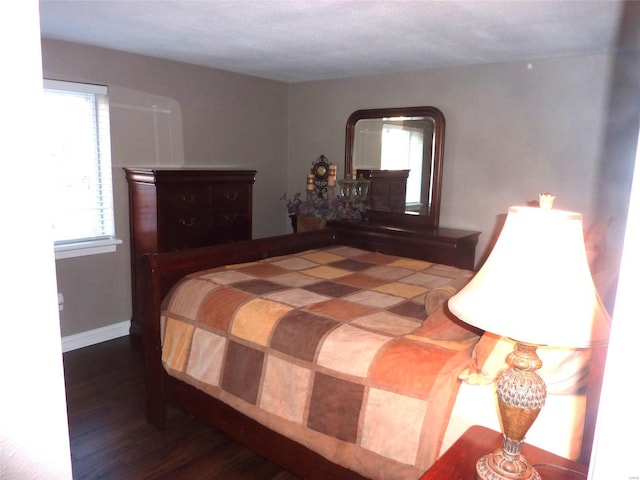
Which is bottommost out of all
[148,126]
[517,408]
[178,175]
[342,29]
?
[517,408]

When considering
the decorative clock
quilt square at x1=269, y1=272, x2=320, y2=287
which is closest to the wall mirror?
the decorative clock

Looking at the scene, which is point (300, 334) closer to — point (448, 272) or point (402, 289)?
point (402, 289)

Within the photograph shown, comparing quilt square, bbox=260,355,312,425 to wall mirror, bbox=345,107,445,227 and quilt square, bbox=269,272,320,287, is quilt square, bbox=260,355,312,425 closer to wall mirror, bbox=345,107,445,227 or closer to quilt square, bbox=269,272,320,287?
quilt square, bbox=269,272,320,287

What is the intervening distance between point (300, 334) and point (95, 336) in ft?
8.09

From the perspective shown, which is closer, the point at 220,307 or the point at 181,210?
the point at 220,307

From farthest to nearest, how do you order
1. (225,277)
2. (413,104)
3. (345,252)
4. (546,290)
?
(413,104) < (345,252) < (225,277) < (546,290)

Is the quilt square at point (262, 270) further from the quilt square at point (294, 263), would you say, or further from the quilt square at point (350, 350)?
the quilt square at point (350, 350)

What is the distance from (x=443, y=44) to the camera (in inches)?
125

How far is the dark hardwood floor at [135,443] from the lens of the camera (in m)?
2.17

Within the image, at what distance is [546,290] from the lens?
1011mm

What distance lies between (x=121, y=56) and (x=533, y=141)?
10.8ft

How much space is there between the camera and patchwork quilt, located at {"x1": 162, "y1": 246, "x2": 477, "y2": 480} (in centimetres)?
162

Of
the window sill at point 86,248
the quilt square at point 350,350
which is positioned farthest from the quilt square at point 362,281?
the window sill at point 86,248

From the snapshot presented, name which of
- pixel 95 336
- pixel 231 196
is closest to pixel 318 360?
pixel 231 196
